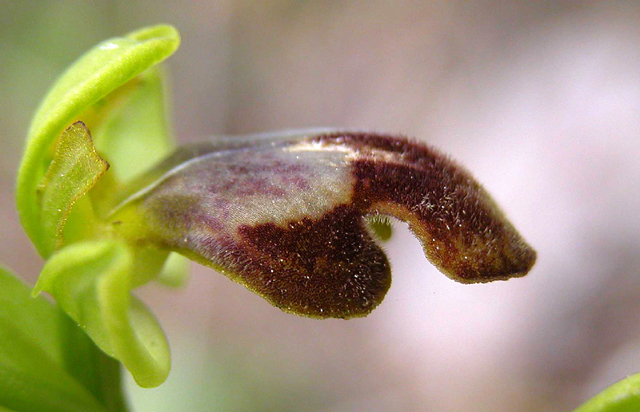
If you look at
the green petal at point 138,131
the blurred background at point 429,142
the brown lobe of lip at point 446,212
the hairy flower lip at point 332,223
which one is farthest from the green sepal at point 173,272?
the blurred background at point 429,142

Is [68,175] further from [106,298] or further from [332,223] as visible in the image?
[332,223]

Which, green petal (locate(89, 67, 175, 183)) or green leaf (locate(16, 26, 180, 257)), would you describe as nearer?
green leaf (locate(16, 26, 180, 257))

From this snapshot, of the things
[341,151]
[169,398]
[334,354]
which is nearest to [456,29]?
[334,354]

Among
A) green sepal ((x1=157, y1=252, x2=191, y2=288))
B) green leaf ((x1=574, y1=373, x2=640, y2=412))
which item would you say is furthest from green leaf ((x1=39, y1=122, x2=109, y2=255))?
green leaf ((x1=574, y1=373, x2=640, y2=412))

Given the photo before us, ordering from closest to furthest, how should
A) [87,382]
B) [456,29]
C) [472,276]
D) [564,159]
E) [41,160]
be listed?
[472,276] → [41,160] → [87,382] → [564,159] → [456,29]

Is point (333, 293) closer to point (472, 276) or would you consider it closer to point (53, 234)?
point (472, 276)

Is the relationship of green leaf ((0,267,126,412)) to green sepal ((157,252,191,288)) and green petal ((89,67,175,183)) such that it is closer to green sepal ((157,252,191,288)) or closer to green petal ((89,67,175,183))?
green sepal ((157,252,191,288))

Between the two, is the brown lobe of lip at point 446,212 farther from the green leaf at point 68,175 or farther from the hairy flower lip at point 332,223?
the green leaf at point 68,175
